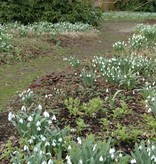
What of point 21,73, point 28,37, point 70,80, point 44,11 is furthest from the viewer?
point 44,11

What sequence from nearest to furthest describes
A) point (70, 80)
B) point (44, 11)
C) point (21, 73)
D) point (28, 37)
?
point (70, 80), point (21, 73), point (28, 37), point (44, 11)

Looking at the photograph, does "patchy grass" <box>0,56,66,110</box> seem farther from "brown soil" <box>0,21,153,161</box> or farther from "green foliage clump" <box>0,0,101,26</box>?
"green foliage clump" <box>0,0,101,26</box>

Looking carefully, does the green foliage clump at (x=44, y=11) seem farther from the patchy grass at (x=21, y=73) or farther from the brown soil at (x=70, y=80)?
the patchy grass at (x=21, y=73)

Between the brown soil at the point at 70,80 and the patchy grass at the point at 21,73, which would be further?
the patchy grass at the point at 21,73

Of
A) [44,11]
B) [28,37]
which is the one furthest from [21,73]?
[44,11]

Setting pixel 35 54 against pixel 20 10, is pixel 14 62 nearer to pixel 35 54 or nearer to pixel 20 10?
pixel 35 54

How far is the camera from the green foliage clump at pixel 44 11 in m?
15.8

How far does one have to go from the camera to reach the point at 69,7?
1638 cm

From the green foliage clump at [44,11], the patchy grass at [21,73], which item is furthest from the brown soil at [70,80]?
A: the green foliage clump at [44,11]

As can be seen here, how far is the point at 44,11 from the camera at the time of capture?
Result: 16.2 metres

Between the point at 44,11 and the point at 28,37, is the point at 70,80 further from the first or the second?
the point at 44,11

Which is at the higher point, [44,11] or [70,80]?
[70,80]

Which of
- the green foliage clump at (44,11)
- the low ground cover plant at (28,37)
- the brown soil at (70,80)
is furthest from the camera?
the green foliage clump at (44,11)

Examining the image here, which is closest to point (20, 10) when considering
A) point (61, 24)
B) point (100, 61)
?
point (61, 24)
